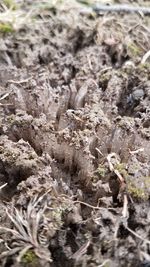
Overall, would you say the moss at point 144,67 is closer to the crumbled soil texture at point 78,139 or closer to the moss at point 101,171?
the crumbled soil texture at point 78,139

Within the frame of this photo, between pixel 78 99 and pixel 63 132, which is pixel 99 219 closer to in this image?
pixel 63 132

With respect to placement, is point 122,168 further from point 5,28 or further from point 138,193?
point 5,28

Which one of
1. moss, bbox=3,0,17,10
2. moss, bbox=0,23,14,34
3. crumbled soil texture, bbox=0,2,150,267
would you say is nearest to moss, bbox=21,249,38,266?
crumbled soil texture, bbox=0,2,150,267

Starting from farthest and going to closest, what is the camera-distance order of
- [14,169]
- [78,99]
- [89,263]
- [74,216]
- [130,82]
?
[130,82], [78,99], [14,169], [74,216], [89,263]

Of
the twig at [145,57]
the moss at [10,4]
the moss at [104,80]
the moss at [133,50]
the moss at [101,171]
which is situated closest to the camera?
the moss at [101,171]

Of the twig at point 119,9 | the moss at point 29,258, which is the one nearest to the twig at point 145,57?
the twig at point 119,9

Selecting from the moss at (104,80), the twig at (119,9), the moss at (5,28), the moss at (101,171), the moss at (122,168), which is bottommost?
the moss at (122,168)

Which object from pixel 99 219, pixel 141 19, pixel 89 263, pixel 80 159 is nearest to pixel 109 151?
pixel 80 159

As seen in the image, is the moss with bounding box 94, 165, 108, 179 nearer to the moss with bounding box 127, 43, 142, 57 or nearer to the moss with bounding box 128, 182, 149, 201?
the moss with bounding box 128, 182, 149, 201
